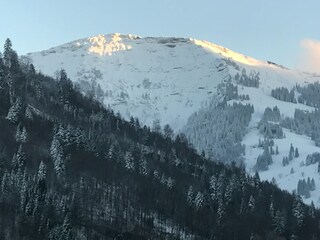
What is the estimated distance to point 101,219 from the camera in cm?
17900

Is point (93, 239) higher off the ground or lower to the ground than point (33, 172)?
lower

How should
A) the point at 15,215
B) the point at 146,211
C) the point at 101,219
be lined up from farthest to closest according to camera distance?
the point at 146,211 → the point at 101,219 → the point at 15,215

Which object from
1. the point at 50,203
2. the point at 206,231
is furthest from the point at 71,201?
the point at 206,231

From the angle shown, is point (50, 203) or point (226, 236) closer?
point (50, 203)

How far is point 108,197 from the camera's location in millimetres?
191250

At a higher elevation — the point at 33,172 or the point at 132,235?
the point at 33,172

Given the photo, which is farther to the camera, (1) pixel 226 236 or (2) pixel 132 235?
(1) pixel 226 236

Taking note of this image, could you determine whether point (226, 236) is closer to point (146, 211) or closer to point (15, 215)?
point (146, 211)

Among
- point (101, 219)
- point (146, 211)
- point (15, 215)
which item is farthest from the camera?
point (146, 211)

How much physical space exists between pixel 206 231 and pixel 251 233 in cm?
1676

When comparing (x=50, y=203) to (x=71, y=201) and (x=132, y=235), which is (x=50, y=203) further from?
(x=132, y=235)

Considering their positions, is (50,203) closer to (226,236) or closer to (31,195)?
(31,195)

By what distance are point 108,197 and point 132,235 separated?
727 inches

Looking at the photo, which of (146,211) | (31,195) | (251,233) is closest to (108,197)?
(146,211)
